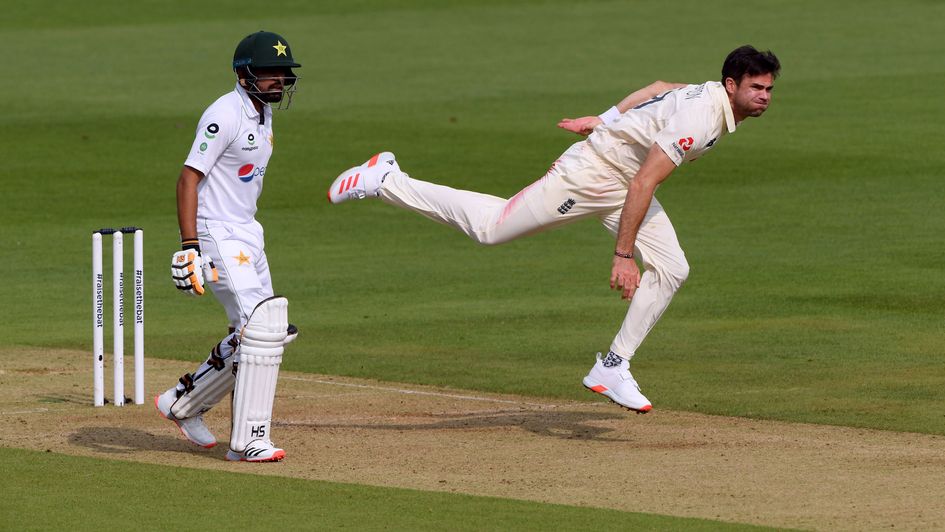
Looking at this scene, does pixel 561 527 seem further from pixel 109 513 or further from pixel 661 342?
pixel 661 342

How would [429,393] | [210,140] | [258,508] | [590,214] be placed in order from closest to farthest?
[258,508], [210,140], [590,214], [429,393]

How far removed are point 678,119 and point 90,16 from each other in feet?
101

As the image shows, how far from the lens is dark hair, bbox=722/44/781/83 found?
30.8 ft

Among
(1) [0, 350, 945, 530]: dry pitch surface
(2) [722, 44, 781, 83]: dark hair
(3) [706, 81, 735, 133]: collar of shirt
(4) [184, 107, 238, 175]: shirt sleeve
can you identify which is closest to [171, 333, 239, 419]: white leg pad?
(1) [0, 350, 945, 530]: dry pitch surface

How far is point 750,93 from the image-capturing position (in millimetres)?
9445

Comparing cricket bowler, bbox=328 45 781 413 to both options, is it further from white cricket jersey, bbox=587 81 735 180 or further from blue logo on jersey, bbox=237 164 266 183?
blue logo on jersey, bbox=237 164 266 183

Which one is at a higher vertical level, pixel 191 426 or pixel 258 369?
pixel 258 369

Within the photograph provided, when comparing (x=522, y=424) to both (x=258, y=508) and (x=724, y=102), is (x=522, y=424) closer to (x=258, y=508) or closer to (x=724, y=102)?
(x=724, y=102)

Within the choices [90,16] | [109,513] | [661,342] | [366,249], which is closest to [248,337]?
[109,513]

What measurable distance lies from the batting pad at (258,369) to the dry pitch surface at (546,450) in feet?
0.66

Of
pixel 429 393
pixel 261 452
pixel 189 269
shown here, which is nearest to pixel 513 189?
pixel 429 393

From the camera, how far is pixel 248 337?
8883mm

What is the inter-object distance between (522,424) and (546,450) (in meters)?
0.81

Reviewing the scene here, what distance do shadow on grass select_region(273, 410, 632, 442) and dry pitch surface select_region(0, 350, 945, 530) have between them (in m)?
0.01
